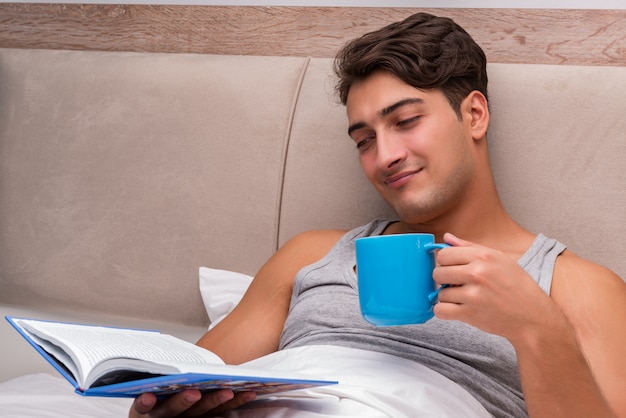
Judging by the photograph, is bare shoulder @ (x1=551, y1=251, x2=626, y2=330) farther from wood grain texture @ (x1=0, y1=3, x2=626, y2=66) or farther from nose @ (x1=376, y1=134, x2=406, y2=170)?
wood grain texture @ (x1=0, y1=3, x2=626, y2=66)

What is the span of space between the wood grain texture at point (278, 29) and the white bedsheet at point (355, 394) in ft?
2.96

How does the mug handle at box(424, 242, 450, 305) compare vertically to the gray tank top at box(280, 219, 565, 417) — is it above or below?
above

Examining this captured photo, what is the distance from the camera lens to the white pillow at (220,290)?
5.35 ft

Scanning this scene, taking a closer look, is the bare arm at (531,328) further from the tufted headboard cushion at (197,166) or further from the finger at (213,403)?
the tufted headboard cushion at (197,166)

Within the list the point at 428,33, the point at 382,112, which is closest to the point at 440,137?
the point at 382,112

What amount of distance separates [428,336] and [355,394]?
0.23 m

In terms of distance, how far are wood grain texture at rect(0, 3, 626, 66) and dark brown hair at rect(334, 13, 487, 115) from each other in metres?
0.29

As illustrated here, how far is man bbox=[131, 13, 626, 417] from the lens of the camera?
3.26 ft

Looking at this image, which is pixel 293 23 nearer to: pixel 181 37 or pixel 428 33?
pixel 181 37

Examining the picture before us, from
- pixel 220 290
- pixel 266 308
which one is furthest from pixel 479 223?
pixel 220 290

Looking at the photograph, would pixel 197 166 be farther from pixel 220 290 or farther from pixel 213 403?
pixel 213 403

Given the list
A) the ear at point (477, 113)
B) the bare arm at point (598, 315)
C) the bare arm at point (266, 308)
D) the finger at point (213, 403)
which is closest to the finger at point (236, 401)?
the finger at point (213, 403)

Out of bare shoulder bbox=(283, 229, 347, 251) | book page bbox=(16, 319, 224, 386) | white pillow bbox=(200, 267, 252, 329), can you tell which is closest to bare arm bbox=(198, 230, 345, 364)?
bare shoulder bbox=(283, 229, 347, 251)

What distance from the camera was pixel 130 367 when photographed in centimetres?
86
